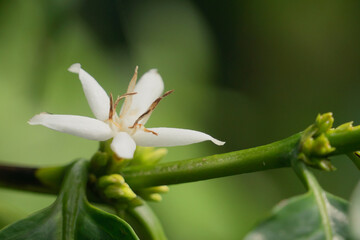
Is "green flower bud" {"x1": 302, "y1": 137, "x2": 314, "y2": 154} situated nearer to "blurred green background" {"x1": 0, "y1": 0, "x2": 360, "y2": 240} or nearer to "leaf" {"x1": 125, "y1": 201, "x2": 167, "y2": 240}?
"leaf" {"x1": 125, "y1": 201, "x2": 167, "y2": 240}

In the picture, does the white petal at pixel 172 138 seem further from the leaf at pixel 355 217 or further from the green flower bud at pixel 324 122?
the leaf at pixel 355 217

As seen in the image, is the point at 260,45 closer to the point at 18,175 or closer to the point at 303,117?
the point at 303,117

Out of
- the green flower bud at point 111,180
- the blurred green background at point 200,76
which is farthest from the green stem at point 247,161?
the blurred green background at point 200,76

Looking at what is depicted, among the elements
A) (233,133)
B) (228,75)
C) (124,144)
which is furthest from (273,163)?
(228,75)

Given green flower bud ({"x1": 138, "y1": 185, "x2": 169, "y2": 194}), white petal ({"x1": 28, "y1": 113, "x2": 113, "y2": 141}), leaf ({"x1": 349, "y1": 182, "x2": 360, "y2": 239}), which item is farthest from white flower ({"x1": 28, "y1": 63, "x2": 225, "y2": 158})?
leaf ({"x1": 349, "y1": 182, "x2": 360, "y2": 239})

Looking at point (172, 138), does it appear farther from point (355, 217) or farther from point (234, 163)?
point (355, 217)

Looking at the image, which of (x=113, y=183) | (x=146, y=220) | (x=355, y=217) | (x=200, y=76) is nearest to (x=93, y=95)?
(x=113, y=183)
